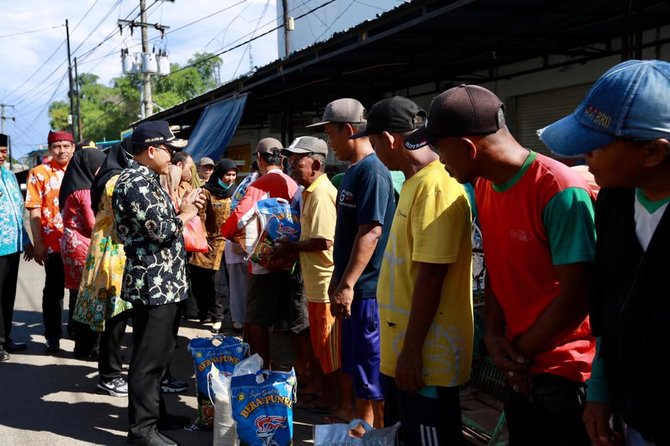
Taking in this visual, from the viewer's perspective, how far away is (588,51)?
856cm

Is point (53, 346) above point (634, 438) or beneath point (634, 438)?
beneath

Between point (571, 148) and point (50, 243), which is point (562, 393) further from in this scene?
point (50, 243)

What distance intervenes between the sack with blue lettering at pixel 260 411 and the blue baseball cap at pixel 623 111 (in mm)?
2177

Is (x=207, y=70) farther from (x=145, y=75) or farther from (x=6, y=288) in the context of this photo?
(x=6, y=288)

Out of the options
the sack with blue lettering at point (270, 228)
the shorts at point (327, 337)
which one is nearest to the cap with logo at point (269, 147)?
the sack with blue lettering at point (270, 228)

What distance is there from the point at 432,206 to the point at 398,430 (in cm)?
102

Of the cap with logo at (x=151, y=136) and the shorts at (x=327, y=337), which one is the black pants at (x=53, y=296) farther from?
the shorts at (x=327, y=337)

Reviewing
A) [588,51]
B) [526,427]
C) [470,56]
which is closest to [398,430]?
[526,427]

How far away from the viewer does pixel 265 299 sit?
15.1 ft

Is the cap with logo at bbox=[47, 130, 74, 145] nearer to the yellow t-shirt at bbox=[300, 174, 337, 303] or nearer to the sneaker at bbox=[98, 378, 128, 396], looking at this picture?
the sneaker at bbox=[98, 378, 128, 396]

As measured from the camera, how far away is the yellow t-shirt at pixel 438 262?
2.25 meters

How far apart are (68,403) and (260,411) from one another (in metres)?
2.25

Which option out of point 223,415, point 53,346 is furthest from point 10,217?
point 223,415

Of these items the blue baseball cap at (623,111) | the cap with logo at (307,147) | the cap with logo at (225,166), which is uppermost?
the cap with logo at (225,166)
